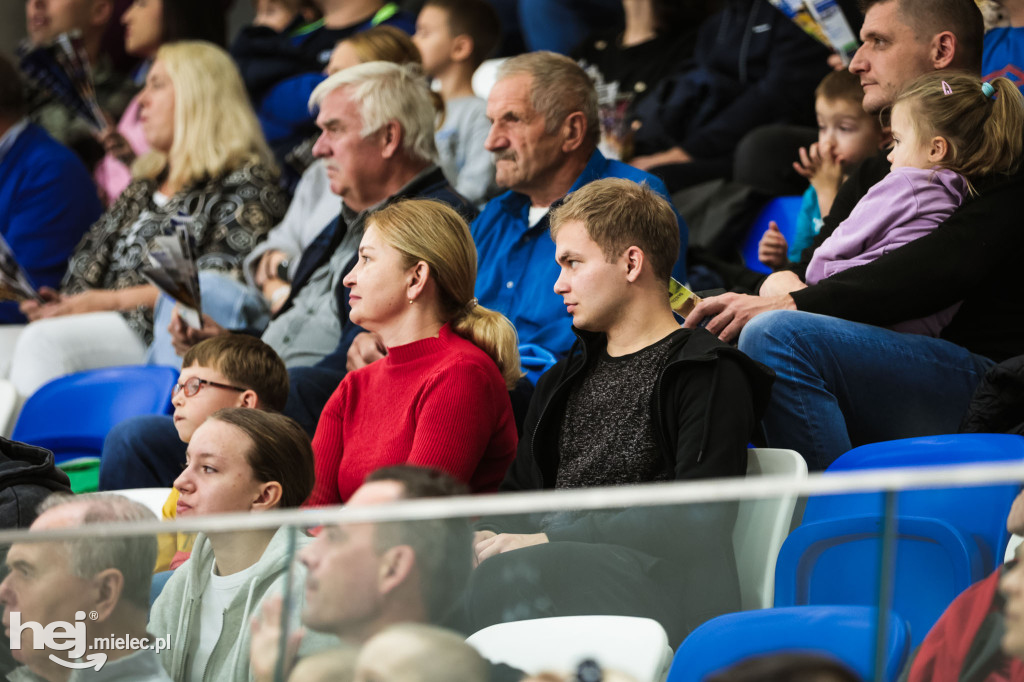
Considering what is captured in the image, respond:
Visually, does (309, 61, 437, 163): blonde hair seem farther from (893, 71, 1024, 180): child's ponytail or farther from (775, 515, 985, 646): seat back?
(775, 515, 985, 646): seat back

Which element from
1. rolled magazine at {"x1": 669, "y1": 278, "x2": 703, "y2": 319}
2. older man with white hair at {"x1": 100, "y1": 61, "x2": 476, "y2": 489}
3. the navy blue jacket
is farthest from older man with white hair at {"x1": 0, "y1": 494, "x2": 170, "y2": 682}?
the navy blue jacket

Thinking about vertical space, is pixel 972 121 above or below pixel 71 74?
above

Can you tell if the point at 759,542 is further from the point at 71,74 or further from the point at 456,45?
the point at 71,74

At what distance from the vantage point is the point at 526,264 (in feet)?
10.0

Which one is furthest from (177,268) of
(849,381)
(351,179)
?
(849,381)

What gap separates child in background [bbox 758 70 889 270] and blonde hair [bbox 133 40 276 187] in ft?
5.74

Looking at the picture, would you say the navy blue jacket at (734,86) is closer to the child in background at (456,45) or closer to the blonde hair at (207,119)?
the child in background at (456,45)

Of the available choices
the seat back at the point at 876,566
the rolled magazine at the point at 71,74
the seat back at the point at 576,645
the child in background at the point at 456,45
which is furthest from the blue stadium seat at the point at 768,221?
the rolled magazine at the point at 71,74

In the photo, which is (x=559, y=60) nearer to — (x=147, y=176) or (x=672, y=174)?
(x=672, y=174)

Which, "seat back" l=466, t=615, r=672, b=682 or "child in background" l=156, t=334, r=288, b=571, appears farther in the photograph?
"child in background" l=156, t=334, r=288, b=571

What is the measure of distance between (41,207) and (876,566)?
12.4 feet

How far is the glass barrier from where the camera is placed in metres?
1.39

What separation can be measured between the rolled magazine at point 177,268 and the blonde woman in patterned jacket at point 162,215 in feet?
2.58

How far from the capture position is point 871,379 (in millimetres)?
2322
